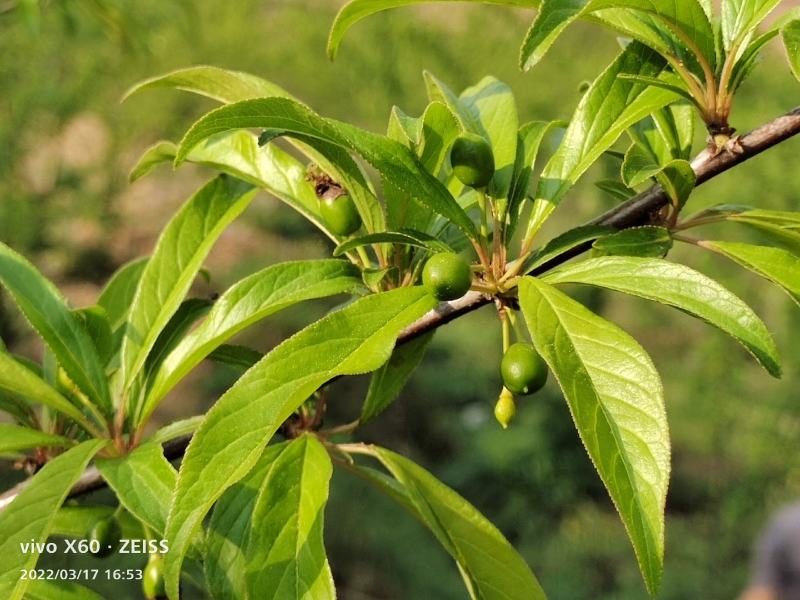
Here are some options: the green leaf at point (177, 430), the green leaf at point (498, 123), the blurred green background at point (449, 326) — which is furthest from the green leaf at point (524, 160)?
the blurred green background at point (449, 326)

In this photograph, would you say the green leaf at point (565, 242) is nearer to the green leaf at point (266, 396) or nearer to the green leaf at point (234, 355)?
the green leaf at point (266, 396)

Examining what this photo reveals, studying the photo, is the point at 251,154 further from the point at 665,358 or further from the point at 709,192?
the point at 665,358

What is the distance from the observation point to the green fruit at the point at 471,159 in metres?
0.71

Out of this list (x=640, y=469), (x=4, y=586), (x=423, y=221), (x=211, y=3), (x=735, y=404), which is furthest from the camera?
(x=211, y=3)

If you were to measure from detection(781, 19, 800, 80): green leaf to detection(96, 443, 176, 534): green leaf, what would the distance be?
1.90 feet

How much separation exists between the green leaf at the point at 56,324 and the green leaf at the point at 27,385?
0.03 m

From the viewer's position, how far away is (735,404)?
442 cm

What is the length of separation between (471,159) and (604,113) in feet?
0.41

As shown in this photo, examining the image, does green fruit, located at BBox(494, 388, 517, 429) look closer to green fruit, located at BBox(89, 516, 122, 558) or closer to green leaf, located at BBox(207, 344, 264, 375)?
green leaf, located at BBox(207, 344, 264, 375)

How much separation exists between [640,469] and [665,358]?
472 centimetres

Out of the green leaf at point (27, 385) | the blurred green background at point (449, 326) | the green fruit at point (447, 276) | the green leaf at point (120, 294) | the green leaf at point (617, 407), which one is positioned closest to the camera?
the green leaf at point (617, 407)

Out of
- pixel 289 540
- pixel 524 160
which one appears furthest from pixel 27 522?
pixel 524 160

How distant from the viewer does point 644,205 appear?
2.55 ft

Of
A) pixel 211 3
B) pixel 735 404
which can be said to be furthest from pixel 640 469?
pixel 211 3
